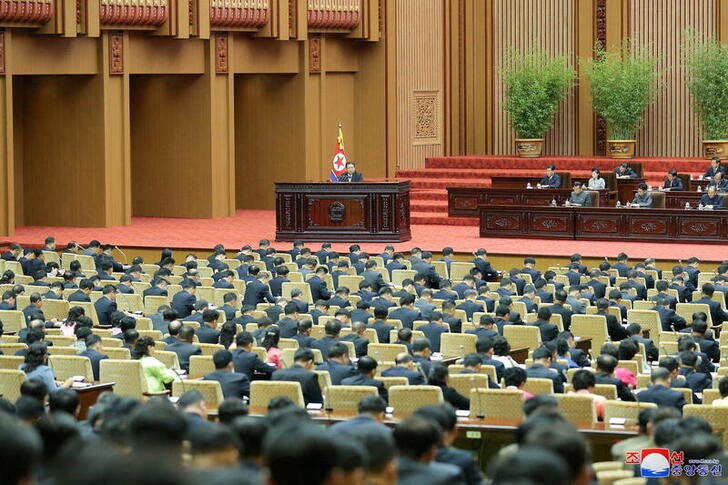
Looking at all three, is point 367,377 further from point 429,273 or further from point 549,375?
point 429,273

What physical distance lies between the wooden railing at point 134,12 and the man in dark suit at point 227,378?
14.6m

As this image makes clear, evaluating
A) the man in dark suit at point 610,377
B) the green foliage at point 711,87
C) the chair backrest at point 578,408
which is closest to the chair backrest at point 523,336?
the man in dark suit at point 610,377

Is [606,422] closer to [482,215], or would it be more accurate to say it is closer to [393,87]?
[482,215]

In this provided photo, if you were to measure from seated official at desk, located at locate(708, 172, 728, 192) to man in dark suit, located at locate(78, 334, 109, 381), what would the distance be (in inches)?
547

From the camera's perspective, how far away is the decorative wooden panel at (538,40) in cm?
2972

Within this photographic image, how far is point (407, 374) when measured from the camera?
31.5 ft

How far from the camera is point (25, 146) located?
25609 millimetres

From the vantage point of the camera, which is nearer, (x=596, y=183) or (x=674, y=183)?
(x=674, y=183)

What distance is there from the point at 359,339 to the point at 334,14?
54.4ft

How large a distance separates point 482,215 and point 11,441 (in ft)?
64.0

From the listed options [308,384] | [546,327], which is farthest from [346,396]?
[546,327]

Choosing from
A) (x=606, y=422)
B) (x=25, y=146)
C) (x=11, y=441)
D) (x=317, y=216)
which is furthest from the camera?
(x=25, y=146)

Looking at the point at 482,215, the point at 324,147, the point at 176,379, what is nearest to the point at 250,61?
the point at 324,147

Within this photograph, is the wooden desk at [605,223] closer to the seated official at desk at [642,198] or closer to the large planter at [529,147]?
the seated official at desk at [642,198]
